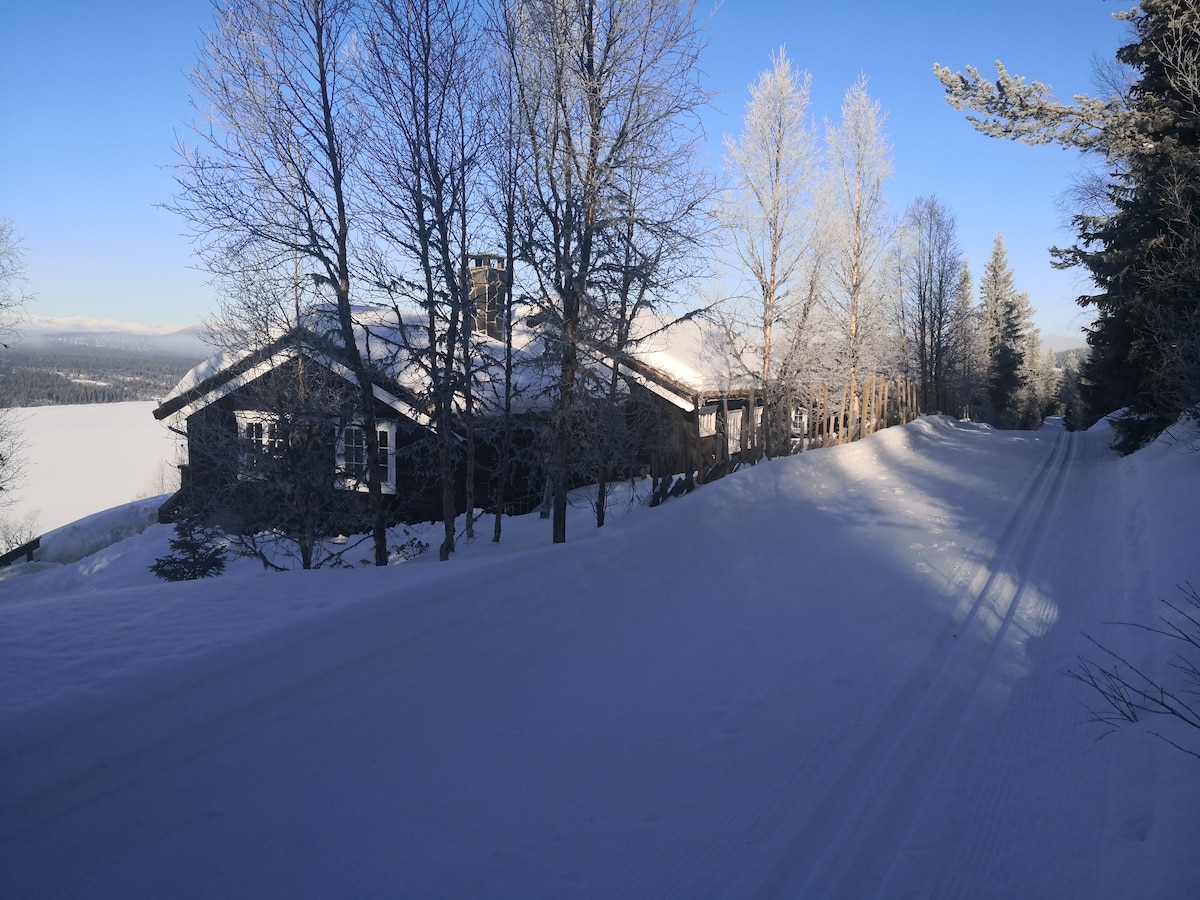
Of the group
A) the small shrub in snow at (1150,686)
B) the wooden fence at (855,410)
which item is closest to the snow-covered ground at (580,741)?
the small shrub in snow at (1150,686)

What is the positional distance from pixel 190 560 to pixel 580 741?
31.2 feet

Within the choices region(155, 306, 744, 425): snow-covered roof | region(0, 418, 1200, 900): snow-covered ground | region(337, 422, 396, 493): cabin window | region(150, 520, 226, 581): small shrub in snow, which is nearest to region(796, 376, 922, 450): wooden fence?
region(155, 306, 744, 425): snow-covered roof

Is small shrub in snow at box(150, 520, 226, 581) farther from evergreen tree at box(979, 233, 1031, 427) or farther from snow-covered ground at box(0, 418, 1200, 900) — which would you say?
evergreen tree at box(979, 233, 1031, 427)

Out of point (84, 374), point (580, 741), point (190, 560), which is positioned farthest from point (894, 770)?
point (84, 374)

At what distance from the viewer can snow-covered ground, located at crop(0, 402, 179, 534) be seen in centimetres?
3500

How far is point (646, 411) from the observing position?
10.7 metres

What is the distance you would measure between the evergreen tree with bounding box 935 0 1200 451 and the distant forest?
58.0ft

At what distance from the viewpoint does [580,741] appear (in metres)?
4.27

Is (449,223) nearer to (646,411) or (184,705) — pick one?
(646,411)

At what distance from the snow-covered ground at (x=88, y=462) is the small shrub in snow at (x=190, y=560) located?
16.7 m

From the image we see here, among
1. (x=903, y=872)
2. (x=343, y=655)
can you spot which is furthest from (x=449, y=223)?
(x=903, y=872)

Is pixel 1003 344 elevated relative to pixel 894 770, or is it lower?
elevated

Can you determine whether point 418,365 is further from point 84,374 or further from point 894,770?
point 84,374

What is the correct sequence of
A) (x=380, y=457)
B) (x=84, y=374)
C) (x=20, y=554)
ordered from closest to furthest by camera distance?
(x=380, y=457), (x=20, y=554), (x=84, y=374)
